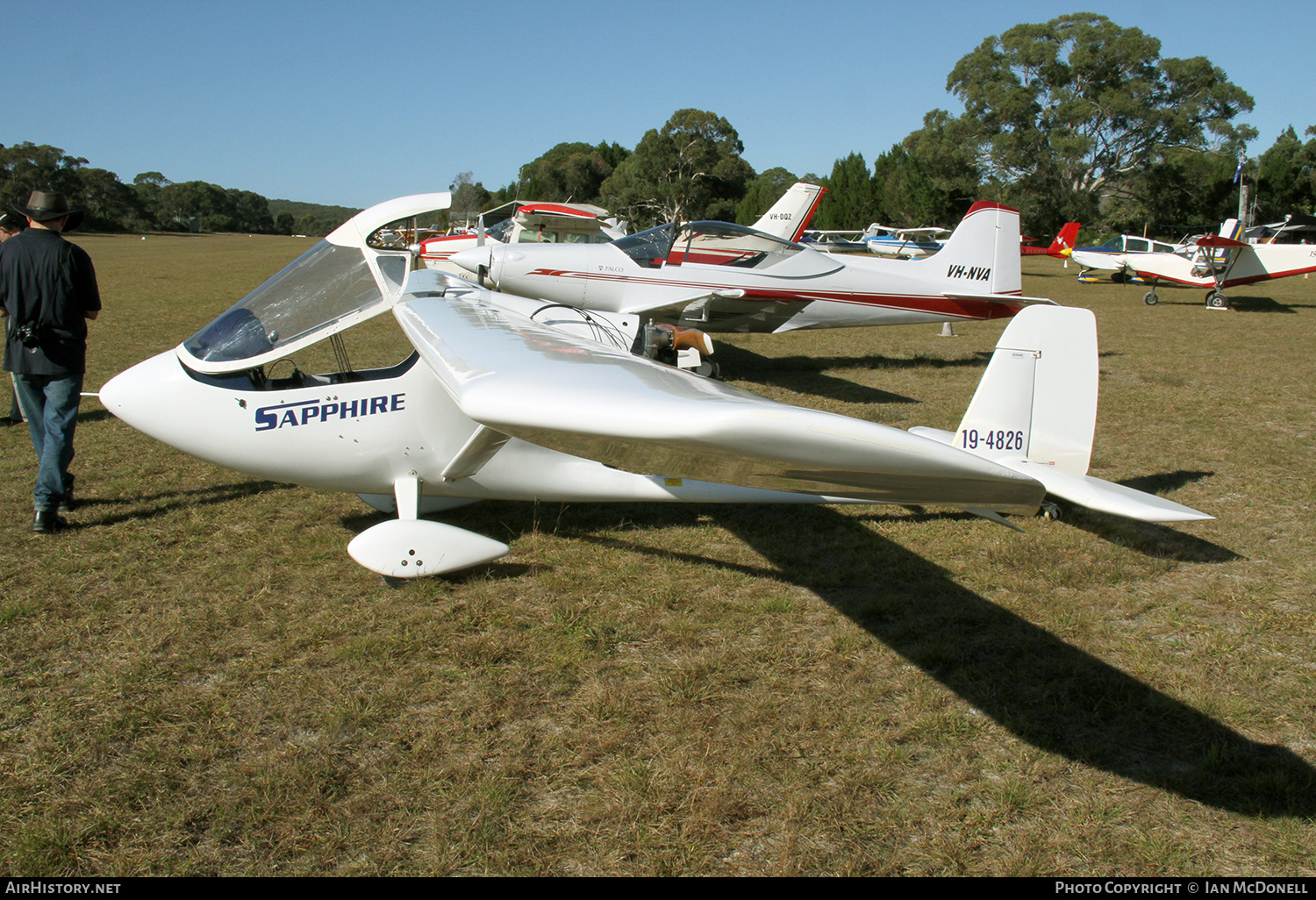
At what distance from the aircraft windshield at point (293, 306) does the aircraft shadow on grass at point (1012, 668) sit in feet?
5.02

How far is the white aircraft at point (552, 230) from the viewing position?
36.1 ft

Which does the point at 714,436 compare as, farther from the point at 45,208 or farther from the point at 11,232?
the point at 11,232

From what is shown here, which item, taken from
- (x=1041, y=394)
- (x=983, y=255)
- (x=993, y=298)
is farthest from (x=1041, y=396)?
(x=983, y=255)

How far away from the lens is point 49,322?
168 inches

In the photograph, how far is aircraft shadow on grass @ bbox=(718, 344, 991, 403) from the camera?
8758mm

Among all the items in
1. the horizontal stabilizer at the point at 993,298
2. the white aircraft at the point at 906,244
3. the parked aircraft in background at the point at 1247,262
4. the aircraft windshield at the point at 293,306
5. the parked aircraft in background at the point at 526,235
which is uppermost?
the white aircraft at the point at 906,244

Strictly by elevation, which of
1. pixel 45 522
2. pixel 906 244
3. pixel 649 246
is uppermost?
pixel 906 244

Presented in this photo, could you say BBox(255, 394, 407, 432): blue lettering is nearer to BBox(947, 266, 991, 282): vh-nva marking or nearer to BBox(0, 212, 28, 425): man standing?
BBox(0, 212, 28, 425): man standing

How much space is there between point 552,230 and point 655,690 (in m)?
10.4

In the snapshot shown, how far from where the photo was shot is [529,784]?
2617 mm

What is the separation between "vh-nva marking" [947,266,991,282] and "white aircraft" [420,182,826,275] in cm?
317

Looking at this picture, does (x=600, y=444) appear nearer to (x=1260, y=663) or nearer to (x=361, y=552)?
(x=361, y=552)

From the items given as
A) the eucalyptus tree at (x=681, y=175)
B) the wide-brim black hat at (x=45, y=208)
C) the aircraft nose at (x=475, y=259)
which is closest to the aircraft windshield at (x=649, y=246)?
the aircraft nose at (x=475, y=259)

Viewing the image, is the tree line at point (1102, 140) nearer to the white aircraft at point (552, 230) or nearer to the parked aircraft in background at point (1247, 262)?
the parked aircraft in background at point (1247, 262)
